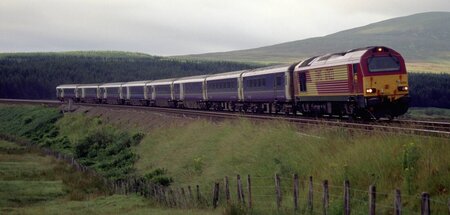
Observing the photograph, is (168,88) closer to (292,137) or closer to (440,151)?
(292,137)

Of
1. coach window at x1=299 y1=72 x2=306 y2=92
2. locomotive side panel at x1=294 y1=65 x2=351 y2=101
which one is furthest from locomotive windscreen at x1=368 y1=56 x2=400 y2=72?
coach window at x1=299 y1=72 x2=306 y2=92

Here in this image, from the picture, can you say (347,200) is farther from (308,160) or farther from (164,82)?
(164,82)

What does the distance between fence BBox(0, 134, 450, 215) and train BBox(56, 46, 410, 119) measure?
31.4 feet

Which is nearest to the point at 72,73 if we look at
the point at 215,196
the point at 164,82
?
the point at 164,82

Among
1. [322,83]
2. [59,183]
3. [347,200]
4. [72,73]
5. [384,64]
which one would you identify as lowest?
[59,183]

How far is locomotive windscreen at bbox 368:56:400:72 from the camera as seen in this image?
31297mm

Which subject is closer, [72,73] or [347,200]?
[347,200]

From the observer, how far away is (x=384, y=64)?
31.8 metres

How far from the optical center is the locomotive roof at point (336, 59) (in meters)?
31.8

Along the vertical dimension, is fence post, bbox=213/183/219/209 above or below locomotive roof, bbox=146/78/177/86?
below

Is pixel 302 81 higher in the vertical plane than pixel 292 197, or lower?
higher

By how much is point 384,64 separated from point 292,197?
14.3 m

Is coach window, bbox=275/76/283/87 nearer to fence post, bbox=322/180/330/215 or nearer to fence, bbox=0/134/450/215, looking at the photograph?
fence, bbox=0/134/450/215

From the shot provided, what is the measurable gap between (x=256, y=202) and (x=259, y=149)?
6454 millimetres
